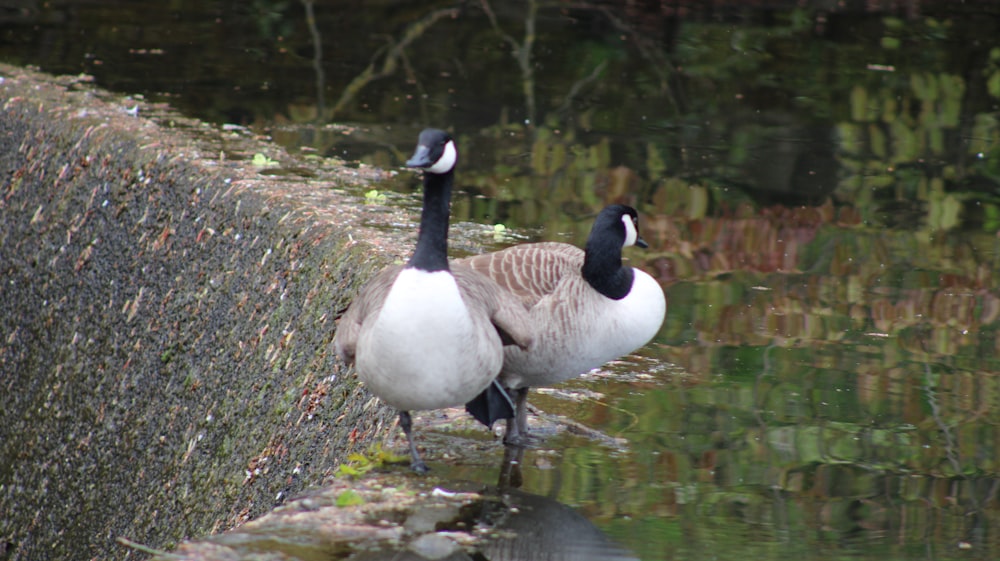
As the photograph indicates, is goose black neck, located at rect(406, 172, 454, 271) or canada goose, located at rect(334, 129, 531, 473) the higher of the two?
goose black neck, located at rect(406, 172, 454, 271)

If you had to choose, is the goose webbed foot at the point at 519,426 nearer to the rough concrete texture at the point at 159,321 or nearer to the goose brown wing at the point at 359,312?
the rough concrete texture at the point at 159,321

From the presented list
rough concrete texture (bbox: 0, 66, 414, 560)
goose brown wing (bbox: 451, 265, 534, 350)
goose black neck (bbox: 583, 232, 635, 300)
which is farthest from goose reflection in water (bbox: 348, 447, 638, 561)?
rough concrete texture (bbox: 0, 66, 414, 560)

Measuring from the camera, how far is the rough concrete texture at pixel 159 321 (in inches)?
267

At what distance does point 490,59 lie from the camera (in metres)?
13.7

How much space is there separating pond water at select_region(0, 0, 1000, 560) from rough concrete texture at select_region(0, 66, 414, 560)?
1.19m

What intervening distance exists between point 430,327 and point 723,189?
578 centimetres

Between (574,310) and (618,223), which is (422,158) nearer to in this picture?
(574,310)

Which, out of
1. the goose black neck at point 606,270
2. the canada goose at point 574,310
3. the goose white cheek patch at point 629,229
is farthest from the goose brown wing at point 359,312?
the goose white cheek patch at point 629,229

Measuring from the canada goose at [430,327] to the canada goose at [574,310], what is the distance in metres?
0.15

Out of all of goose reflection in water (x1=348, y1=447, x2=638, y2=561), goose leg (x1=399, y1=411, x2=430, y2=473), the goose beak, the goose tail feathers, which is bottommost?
goose reflection in water (x1=348, y1=447, x2=638, y2=561)

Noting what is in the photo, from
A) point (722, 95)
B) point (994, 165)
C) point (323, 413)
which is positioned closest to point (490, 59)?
point (722, 95)

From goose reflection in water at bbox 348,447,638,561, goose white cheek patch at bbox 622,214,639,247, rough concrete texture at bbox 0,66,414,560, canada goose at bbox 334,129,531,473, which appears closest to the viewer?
goose reflection in water at bbox 348,447,638,561

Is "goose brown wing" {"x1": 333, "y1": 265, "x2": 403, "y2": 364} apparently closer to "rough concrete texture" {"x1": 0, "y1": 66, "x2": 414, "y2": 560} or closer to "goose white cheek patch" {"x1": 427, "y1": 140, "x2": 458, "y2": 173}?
"goose white cheek patch" {"x1": 427, "y1": 140, "x2": 458, "y2": 173}

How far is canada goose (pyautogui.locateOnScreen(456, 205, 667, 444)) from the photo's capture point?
15.9 ft
